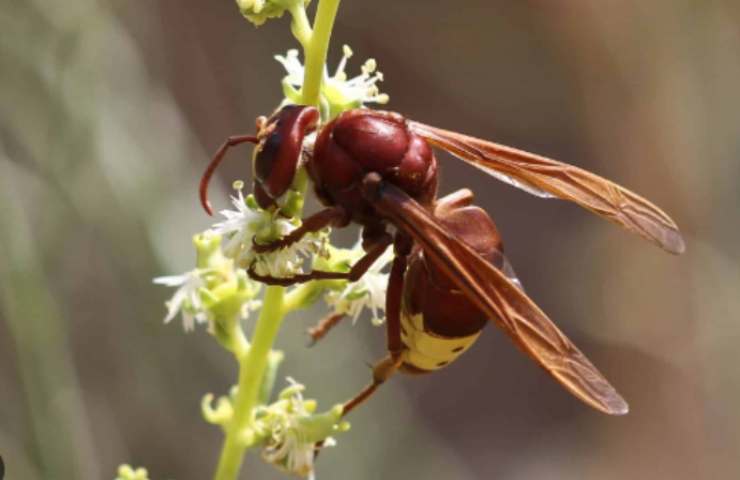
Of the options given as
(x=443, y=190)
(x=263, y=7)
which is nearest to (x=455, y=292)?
(x=263, y=7)

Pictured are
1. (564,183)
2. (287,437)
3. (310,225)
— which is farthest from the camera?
(564,183)

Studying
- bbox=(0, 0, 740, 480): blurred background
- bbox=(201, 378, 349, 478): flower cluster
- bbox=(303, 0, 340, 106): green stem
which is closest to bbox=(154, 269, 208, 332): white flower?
bbox=(201, 378, 349, 478): flower cluster

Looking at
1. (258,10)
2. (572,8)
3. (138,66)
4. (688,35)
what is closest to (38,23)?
(138,66)

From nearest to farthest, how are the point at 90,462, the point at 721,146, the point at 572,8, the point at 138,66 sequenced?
the point at 90,462 → the point at 138,66 → the point at 721,146 → the point at 572,8

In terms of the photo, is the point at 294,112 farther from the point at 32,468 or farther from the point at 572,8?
the point at 572,8

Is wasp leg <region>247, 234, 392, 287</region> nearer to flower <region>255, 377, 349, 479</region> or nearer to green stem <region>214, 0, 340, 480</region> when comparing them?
green stem <region>214, 0, 340, 480</region>

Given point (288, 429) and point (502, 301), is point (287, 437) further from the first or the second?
point (502, 301)
